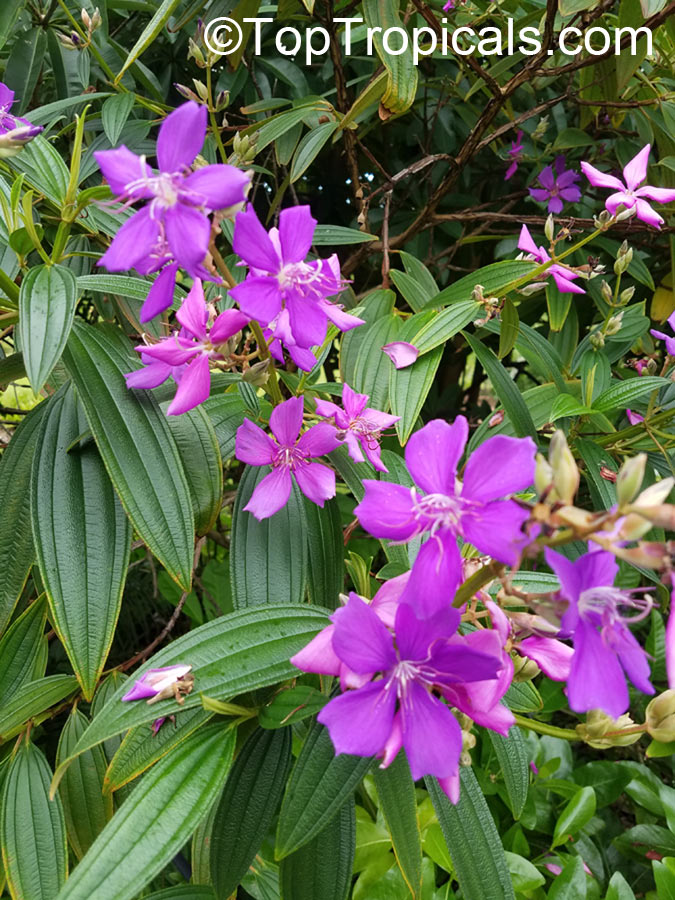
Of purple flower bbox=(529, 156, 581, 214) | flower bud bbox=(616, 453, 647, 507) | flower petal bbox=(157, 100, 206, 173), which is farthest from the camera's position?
purple flower bbox=(529, 156, 581, 214)

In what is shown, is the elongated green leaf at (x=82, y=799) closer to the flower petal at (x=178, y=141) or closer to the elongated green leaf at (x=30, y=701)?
the elongated green leaf at (x=30, y=701)

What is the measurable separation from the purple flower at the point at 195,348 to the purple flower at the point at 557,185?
1.11 m

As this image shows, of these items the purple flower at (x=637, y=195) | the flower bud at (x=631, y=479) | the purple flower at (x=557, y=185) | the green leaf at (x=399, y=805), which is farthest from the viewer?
the purple flower at (x=557, y=185)

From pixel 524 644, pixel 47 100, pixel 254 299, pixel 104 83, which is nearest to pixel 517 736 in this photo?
pixel 524 644

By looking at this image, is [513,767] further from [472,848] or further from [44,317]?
[44,317]

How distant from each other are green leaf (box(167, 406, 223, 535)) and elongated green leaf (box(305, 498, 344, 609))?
11 centimetres

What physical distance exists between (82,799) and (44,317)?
53 centimetres

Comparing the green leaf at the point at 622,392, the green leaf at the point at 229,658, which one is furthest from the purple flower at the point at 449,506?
the green leaf at the point at 622,392

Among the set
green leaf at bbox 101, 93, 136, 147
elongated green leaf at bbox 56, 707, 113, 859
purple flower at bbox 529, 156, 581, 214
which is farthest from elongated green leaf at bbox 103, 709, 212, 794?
purple flower at bbox 529, 156, 581, 214

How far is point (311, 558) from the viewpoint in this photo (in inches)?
29.1

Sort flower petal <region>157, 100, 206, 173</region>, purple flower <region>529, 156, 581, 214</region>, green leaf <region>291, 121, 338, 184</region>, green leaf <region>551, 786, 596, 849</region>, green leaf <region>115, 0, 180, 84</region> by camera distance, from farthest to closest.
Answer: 1. purple flower <region>529, 156, 581, 214</region>
2. green leaf <region>551, 786, 596, 849</region>
3. green leaf <region>291, 121, 338, 184</region>
4. green leaf <region>115, 0, 180, 84</region>
5. flower petal <region>157, 100, 206, 173</region>

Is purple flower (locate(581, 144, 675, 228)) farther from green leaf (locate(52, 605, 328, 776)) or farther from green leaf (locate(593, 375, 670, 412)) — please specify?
green leaf (locate(52, 605, 328, 776))

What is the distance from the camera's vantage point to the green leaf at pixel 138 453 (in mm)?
601

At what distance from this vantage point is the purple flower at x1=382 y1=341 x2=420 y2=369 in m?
0.85
